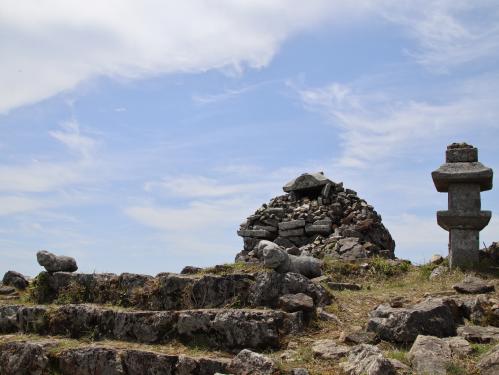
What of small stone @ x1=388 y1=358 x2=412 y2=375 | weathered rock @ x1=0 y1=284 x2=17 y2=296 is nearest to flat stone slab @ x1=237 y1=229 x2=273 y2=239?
weathered rock @ x1=0 y1=284 x2=17 y2=296

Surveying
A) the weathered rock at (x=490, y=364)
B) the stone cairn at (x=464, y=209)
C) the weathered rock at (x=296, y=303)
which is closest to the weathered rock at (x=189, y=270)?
the weathered rock at (x=296, y=303)

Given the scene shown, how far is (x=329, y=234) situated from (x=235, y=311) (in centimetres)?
790

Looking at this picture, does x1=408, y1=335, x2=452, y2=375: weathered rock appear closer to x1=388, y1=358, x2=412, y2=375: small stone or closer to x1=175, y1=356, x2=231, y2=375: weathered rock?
x1=388, y1=358, x2=412, y2=375: small stone

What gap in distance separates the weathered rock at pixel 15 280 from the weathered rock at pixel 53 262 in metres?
1.68

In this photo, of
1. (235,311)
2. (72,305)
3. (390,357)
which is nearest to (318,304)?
(235,311)

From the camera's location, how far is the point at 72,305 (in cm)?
1052

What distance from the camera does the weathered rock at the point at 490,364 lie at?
6.69 meters

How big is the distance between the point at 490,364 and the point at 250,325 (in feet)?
11.1

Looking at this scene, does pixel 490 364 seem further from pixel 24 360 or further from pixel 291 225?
pixel 291 225

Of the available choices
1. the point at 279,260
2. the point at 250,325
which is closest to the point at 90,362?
the point at 250,325

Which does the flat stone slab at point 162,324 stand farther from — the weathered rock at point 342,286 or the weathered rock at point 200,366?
the weathered rock at point 342,286

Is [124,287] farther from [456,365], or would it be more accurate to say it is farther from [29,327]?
[456,365]

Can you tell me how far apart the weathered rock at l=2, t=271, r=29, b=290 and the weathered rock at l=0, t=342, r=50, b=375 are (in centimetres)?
404

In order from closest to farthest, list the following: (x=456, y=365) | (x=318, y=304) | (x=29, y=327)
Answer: (x=456, y=365)
(x=318, y=304)
(x=29, y=327)
